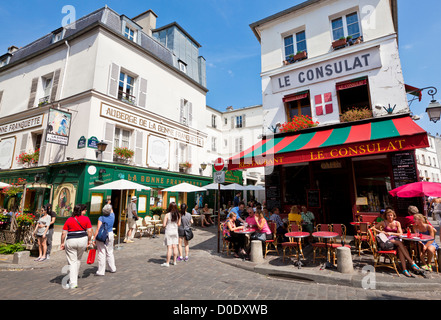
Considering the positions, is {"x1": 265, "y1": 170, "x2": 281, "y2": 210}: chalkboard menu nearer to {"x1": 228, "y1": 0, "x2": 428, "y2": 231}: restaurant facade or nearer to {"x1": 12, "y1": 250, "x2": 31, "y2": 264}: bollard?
{"x1": 228, "y1": 0, "x2": 428, "y2": 231}: restaurant facade

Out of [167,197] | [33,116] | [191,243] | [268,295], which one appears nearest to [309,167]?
[191,243]

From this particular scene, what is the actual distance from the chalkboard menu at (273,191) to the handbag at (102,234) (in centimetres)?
663

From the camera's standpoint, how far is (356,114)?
838 cm

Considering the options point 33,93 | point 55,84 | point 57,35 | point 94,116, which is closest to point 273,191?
point 94,116

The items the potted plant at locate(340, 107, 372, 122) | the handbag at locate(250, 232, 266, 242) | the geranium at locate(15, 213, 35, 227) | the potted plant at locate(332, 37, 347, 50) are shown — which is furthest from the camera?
the potted plant at locate(332, 37, 347, 50)

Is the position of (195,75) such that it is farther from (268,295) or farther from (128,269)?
(268,295)

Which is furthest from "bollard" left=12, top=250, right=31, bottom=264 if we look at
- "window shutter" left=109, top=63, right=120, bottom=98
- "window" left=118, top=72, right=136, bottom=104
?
"window" left=118, top=72, right=136, bottom=104

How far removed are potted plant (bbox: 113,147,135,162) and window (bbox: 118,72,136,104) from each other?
9.71ft

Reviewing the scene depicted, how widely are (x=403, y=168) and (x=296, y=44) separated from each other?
711cm

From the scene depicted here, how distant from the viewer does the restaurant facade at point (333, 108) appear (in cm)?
745

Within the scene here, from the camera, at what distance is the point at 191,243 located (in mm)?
8633

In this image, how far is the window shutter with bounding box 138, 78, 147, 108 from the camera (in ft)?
42.9

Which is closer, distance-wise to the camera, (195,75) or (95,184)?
(95,184)

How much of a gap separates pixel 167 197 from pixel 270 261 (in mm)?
9148
